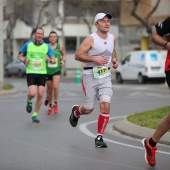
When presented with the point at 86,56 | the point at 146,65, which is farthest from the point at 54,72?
the point at 146,65

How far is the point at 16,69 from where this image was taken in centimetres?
4959

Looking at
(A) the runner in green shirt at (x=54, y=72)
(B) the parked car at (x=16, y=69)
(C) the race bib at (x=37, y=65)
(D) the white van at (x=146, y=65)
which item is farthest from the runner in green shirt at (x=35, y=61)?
(B) the parked car at (x=16, y=69)

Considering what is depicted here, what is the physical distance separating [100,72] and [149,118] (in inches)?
116

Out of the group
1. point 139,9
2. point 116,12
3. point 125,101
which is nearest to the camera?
point 125,101

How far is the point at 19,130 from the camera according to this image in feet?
39.4

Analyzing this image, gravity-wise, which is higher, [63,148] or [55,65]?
[55,65]

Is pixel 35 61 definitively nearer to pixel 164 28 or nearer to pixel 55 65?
pixel 55 65

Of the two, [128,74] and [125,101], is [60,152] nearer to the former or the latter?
→ [125,101]

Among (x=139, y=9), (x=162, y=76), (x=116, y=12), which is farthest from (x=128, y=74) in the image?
(x=116, y=12)

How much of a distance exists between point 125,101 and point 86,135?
30.2 feet

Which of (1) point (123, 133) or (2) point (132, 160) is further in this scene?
(1) point (123, 133)

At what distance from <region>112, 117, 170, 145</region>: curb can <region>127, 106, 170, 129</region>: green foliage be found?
0.15 metres

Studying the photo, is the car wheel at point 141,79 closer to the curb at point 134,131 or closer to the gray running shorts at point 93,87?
the curb at point 134,131

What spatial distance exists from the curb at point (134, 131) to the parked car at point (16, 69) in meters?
36.6
